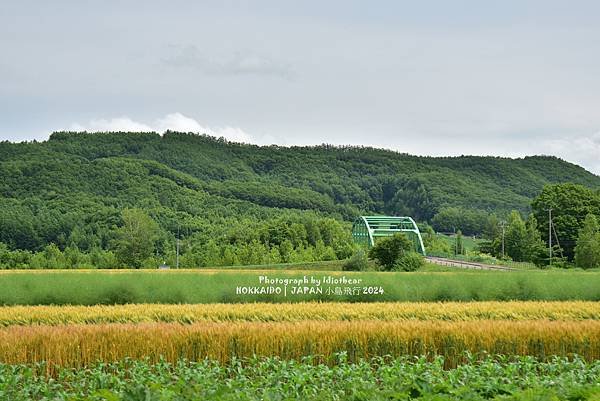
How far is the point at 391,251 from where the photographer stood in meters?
61.7

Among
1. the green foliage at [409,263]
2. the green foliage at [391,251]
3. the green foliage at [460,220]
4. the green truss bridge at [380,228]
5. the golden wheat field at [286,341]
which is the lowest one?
the golden wheat field at [286,341]

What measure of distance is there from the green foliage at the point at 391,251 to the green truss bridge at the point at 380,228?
57.5ft

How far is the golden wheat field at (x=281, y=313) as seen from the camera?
986 inches

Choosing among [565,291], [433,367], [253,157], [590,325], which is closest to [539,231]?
[565,291]

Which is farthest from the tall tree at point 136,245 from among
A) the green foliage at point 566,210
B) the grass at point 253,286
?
the grass at point 253,286

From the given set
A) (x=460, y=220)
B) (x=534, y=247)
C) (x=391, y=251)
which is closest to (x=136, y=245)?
(x=391, y=251)

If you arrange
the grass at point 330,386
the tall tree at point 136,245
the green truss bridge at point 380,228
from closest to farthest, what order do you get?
the grass at point 330,386
the tall tree at point 136,245
the green truss bridge at point 380,228

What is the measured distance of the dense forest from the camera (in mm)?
88812

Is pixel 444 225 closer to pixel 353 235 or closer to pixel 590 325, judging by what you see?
pixel 353 235

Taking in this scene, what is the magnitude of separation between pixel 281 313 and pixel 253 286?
10470 mm

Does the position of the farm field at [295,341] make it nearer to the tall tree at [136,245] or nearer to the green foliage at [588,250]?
the green foliage at [588,250]

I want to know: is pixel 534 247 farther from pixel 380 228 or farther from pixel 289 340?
pixel 289 340

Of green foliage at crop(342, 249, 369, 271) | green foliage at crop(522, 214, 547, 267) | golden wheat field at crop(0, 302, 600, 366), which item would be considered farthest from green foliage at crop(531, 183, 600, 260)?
golden wheat field at crop(0, 302, 600, 366)

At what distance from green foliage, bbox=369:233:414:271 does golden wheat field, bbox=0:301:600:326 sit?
3213cm
